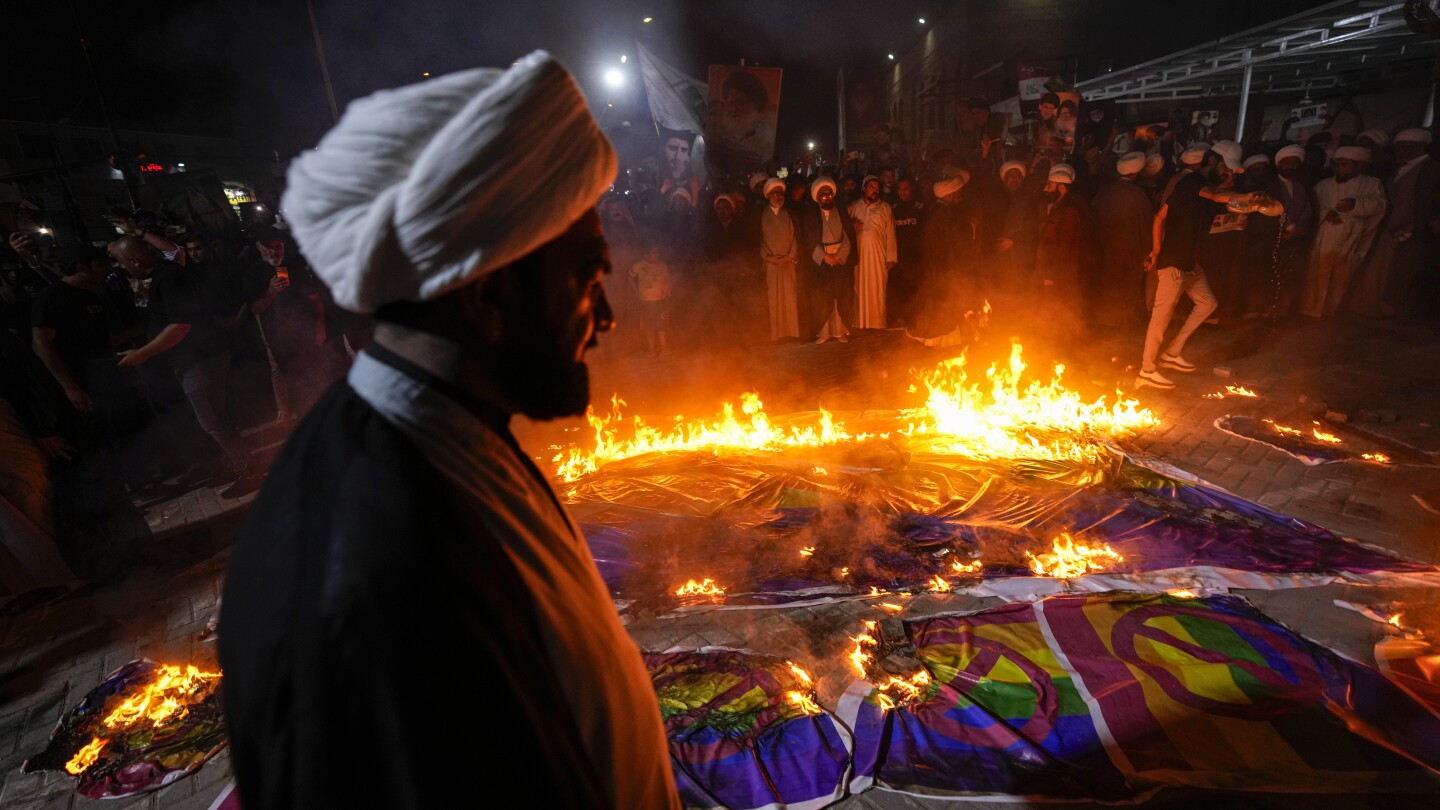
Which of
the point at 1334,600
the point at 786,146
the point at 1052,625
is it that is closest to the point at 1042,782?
the point at 1052,625

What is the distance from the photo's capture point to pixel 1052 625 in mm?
3736

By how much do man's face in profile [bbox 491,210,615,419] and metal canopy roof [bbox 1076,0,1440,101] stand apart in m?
15.8

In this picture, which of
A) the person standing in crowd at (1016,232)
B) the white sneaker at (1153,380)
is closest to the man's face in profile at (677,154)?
the person standing in crowd at (1016,232)

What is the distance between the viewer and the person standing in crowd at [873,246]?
9539 millimetres

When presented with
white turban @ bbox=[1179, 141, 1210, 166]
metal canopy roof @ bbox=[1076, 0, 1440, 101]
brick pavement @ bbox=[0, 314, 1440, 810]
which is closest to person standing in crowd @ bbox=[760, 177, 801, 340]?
brick pavement @ bbox=[0, 314, 1440, 810]

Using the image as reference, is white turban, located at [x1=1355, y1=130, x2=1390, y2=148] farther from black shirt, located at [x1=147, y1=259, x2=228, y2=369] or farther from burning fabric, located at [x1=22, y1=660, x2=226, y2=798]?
black shirt, located at [x1=147, y1=259, x2=228, y2=369]

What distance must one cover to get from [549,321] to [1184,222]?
895 cm

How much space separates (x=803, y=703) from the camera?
3.35 m

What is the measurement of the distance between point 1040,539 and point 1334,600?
1.58m

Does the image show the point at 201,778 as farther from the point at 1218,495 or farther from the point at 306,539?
the point at 1218,495

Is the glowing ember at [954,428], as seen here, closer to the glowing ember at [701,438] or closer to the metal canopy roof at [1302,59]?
the glowing ember at [701,438]

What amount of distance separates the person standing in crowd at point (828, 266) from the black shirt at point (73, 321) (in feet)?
26.3

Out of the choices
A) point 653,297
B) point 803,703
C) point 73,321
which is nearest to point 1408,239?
point 653,297

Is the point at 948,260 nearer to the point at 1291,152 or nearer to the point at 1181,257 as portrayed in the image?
the point at 1181,257
